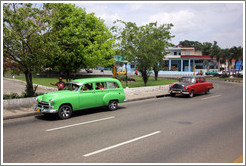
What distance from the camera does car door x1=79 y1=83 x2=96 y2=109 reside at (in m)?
11.2

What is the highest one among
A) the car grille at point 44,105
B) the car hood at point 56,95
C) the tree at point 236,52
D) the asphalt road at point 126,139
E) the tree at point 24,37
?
the tree at point 236,52

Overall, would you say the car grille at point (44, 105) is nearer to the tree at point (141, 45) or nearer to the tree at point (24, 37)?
the tree at point (24, 37)

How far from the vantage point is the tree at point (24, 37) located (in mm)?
11883

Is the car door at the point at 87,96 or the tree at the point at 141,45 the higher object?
the tree at the point at 141,45

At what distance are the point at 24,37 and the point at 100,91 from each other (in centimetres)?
537

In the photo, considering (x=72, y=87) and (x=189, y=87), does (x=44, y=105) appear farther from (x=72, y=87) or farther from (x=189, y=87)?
(x=189, y=87)

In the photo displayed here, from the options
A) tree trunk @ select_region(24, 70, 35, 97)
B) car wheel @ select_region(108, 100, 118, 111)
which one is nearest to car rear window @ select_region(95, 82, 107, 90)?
car wheel @ select_region(108, 100, 118, 111)

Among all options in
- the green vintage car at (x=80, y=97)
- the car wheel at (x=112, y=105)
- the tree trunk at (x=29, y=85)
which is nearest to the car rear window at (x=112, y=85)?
the green vintage car at (x=80, y=97)

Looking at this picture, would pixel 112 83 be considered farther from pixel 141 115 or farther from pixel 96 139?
pixel 96 139

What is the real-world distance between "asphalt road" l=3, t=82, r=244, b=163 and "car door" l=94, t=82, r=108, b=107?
877 millimetres

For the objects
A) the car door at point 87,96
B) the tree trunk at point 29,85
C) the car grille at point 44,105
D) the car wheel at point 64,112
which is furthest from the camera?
the tree trunk at point 29,85

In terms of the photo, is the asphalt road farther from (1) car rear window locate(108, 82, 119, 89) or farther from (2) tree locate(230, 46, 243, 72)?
(2) tree locate(230, 46, 243, 72)

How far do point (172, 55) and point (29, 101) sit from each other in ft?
186

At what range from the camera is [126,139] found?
7266 mm
